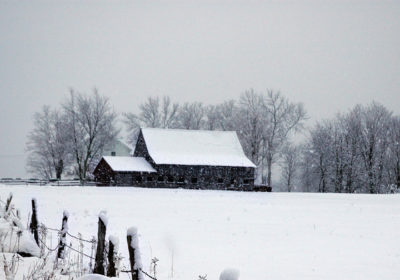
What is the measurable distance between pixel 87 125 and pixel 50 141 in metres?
6.17

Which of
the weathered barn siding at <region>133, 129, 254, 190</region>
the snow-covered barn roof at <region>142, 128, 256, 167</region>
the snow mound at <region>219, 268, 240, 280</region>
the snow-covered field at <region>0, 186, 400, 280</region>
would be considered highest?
the snow-covered barn roof at <region>142, 128, 256, 167</region>

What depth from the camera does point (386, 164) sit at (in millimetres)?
72188

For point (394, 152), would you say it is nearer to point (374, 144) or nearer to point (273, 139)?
point (374, 144)

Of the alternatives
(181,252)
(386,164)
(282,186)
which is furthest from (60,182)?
(282,186)

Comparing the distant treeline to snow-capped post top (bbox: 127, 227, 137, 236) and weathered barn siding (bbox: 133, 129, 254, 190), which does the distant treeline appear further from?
snow-capped post top (bbox: 127, 227, 137, 236)

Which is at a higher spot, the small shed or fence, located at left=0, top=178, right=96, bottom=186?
the small shed

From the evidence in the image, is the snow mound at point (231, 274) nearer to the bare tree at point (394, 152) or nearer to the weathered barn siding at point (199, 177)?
the weathered barn siding at point (199, 177)

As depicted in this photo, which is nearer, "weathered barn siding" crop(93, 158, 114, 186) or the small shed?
the small shed

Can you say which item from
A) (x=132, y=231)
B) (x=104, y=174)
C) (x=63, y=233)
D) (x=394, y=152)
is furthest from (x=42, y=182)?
(x=394, y=152)

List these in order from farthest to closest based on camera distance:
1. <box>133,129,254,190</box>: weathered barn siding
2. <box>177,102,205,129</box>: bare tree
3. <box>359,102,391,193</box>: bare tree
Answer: <box>177,102,205,129</box>: bare tree, <box>359,102,391,193</box>: bare tree, <box>133,129,254,190</box>: weathered barn siding

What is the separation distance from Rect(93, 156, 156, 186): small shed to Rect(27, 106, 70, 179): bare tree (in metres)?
17.3

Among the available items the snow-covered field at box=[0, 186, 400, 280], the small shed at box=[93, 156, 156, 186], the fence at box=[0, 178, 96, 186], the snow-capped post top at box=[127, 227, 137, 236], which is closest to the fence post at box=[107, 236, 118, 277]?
the snow-capped post top at box=[127, 227, 137, 236]

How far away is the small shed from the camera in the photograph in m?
50.9

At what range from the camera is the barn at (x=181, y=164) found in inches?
2045
